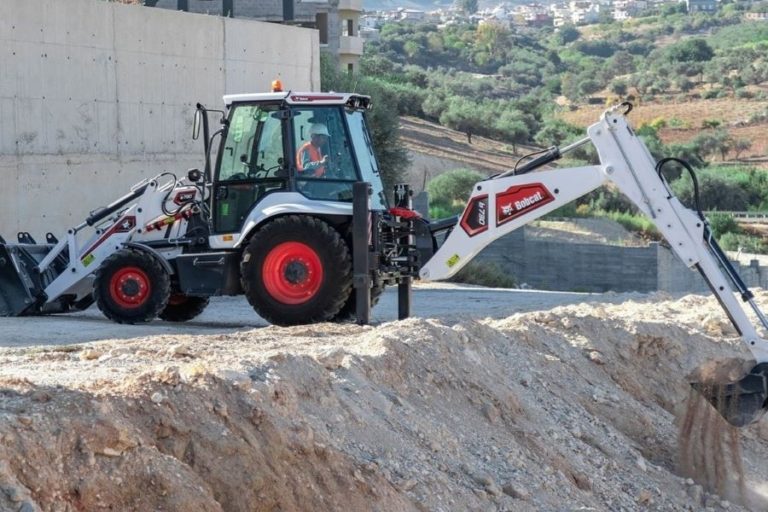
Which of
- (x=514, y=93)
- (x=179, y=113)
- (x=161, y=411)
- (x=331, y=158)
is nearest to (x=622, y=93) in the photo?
(x=514, y=93)

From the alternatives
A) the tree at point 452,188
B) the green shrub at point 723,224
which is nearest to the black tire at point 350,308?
the tree at point 452,188

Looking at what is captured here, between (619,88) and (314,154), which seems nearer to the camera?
(314,154)

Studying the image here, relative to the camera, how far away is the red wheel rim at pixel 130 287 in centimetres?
1614

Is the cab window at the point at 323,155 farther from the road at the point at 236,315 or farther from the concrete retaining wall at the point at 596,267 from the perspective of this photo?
the concrete retaining wall at the point at 596,267

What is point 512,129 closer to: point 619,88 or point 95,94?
point 619,88

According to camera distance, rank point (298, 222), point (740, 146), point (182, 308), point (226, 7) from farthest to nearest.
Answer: point (740, 146) < point (226, 7) < point (182, 308) < point (298, 222)

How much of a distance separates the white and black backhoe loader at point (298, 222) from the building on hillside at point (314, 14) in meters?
22.1

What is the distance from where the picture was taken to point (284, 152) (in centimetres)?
1524

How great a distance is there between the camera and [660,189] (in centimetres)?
1326

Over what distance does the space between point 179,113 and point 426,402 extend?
13707 millimetres

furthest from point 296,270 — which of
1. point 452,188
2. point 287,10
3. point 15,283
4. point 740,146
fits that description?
point 740,146

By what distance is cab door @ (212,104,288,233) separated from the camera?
1529 centimetres

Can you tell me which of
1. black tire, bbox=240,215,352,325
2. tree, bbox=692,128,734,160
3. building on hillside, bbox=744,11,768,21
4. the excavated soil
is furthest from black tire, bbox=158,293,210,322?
building on hillside, bbox=744,11,768,21

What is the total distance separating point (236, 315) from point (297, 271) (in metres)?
3.89
